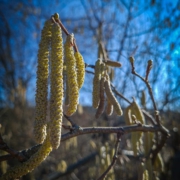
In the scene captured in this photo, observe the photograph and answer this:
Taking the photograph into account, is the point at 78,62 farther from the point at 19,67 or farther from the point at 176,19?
the point at 19,67

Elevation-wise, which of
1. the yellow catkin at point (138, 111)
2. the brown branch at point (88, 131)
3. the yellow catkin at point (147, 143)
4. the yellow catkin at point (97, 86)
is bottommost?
the yellow catkin at point (147, 143)

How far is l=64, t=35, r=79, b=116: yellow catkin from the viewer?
74 cm

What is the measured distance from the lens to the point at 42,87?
72cm

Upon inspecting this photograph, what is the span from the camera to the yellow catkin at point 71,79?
742 mm

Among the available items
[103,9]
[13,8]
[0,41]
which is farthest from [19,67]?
[103,9]

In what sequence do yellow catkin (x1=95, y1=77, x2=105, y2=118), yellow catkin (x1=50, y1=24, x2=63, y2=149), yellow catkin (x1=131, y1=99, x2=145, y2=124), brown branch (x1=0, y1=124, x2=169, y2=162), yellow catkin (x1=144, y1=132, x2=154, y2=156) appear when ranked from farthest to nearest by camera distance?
yellow catkin (x1=144, y1=132, x2=154, y2=156), yellow catkin (x1=131, y1=99, x2=145, y2=124), yellow catkin (x1=95, y1=77, x2=105, y2=118), brown branch (x1=0, y1=124, x2=169, y2=162), yellow catkin (x1=50, y1=24, x2=63, y2=149)

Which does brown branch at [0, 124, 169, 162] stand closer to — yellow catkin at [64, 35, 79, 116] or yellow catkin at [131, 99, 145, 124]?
yellow catkin at [131, 99, 145, 124]

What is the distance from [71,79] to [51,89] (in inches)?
3.7

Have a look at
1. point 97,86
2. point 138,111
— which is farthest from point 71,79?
point 138,111

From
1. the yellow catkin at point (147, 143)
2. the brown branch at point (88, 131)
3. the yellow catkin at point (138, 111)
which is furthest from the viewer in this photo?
the yellow catkin at point (147, 143)

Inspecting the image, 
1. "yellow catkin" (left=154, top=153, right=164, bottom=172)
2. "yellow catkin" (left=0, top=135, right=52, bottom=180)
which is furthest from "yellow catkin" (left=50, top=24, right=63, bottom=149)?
"yellow catkin" (left=154, top=153, right=164, bottom=172)

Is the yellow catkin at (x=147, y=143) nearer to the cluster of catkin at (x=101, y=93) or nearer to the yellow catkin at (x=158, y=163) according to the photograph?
the yellow catkin at (x=158, y=163)

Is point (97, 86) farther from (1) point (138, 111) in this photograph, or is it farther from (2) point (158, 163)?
(2) point (158, 163)

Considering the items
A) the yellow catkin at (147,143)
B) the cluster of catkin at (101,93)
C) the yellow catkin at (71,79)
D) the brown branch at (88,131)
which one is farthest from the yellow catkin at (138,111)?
the yellow catkin at (71,79)
